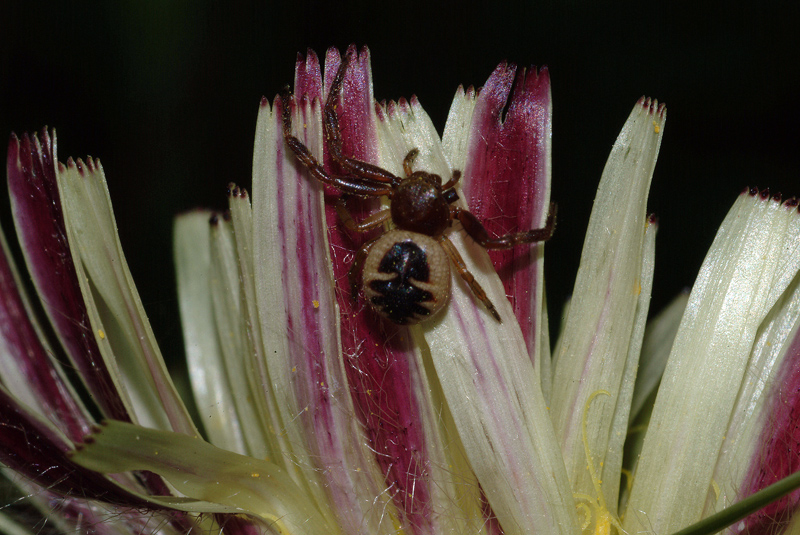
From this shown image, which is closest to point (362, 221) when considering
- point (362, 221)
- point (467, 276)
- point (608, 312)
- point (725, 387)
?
point (362, 221)

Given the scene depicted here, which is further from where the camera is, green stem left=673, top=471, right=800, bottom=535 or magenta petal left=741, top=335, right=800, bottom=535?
magenta petal left=741, top=335, right=800, bottom=535

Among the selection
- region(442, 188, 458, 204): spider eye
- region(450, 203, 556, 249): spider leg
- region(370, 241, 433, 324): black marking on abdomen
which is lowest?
region(370, 241, 433, 324): black marking on abdomen

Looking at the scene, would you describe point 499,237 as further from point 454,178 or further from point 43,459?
point 43,459

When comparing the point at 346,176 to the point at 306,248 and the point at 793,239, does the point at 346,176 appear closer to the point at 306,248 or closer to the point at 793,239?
the point at 306,248

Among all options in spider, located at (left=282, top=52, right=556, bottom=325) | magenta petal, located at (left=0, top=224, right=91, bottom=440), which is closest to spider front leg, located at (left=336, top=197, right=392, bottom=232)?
spider, located at (left=282, top=52, right=556, bottom=325)

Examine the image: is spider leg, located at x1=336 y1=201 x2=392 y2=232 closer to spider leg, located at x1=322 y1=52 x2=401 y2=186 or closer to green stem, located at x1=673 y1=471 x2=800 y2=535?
spider leg, located at x1=322 y1=52 x2=401 y2=186

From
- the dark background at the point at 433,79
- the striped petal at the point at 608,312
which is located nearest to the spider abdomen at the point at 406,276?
the striped petal at the point at 608,312

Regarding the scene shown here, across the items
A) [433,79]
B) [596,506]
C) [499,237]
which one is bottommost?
[596,506]
